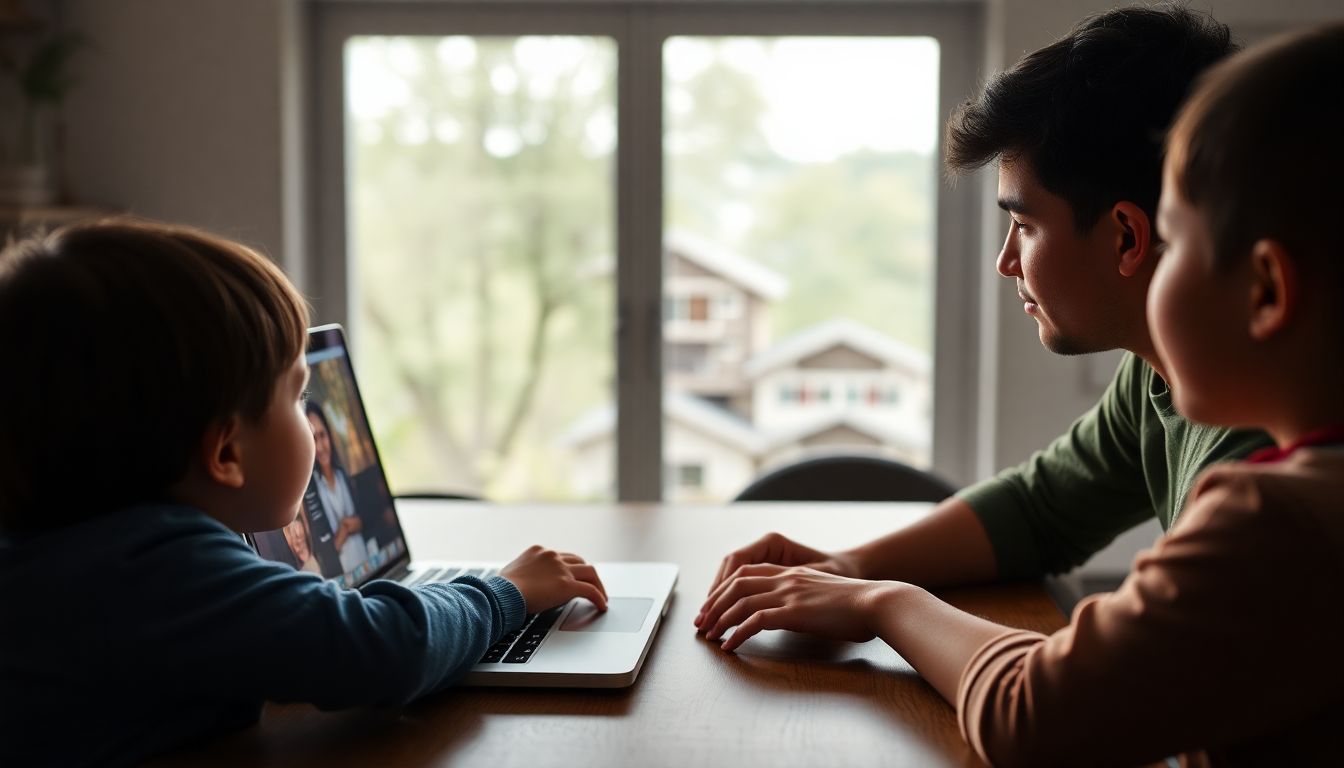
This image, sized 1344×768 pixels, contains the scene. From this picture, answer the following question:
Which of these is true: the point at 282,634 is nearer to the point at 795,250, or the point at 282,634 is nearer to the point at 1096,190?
the point at 1096,190

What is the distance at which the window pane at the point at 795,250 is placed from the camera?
10.3 feet

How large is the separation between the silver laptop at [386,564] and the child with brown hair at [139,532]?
158mm

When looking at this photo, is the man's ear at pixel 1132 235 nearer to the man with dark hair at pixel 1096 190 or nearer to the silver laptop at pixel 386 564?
the man with dark hair at pixel 1096 190

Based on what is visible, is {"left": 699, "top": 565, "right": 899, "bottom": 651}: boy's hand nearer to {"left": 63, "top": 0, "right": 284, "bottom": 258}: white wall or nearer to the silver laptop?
the silver laptop

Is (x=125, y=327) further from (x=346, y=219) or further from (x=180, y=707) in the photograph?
(x=346, y=219)

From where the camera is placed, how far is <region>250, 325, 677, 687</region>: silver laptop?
972 mm

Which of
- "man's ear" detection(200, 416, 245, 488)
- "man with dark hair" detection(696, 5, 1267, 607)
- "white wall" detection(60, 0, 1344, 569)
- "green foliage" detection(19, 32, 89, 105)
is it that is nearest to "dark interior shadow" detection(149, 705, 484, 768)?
"man's ear" detection(200, 416, 245, 488)

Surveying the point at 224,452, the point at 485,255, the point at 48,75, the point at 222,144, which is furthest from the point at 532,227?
the point at 224,452

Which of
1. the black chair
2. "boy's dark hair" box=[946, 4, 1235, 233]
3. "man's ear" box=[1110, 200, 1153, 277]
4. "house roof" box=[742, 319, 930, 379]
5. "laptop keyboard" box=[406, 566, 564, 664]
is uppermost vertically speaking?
"boy's dark hair" box=[946, 4, 1235, 233]

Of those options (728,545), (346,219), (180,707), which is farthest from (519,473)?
(180,707)

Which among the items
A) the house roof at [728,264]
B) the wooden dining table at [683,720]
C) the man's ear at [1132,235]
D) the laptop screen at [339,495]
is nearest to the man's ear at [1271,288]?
the wooden dining table at [683,720]

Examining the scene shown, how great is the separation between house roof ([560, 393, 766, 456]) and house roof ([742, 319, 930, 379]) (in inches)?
7.2

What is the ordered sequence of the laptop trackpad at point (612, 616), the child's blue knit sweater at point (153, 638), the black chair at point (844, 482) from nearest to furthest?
the child's blue knit sweater at point (153, 638), the laptop trackpad at point (612, 616), the black chair at point (844, 482)

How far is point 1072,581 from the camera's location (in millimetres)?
2836
